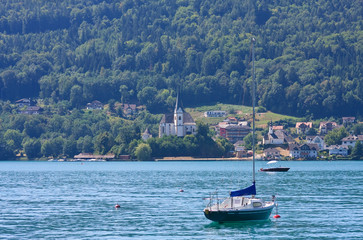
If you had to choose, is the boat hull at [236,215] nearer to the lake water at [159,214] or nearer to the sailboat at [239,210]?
the sailboat at [239,210]

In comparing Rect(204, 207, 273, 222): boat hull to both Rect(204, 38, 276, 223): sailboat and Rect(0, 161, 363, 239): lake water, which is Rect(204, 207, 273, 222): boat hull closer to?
Rect(204, 38, 276, 223): sailboat

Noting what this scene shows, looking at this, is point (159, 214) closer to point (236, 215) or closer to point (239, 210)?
point (236, 215)

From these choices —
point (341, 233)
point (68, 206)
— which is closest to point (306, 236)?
point (341, 233)

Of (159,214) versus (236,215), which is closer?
(236,215)

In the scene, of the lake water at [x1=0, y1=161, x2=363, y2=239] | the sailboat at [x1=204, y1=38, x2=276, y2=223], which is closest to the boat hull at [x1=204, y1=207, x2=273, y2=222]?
the sailboat at [x1=204, y1=38, x2=276, y2=223]

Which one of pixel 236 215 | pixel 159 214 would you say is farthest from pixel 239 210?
pixel 159 214

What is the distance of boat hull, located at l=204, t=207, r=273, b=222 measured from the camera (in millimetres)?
54531

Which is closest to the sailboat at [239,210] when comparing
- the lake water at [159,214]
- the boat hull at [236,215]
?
the boat hull at [236,215]

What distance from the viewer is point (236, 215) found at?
54969 millimetres

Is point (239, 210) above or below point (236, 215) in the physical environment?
above

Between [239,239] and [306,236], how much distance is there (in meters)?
4.67

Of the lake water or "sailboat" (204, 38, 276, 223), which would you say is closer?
the lake water

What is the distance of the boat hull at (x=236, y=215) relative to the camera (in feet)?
179

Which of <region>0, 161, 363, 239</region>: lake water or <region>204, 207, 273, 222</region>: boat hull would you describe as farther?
<region>204, 207, 273, 222</region>: boat hull
